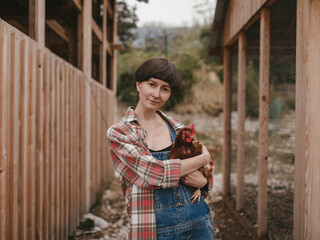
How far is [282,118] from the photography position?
12.0 ft

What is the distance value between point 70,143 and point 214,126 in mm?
10948

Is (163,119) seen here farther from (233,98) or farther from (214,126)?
(214,126)

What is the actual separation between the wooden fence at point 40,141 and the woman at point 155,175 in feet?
3.17

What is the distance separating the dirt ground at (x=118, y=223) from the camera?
386cm

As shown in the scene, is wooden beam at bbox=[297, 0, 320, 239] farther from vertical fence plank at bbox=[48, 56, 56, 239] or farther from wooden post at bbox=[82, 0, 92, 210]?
wooden post at bbox=[82, 0, 92, 210]

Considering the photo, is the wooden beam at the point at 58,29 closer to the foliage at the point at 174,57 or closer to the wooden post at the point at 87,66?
the wooden post at the point at 87,66

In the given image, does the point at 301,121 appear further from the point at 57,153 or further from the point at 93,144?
the point at 93,144

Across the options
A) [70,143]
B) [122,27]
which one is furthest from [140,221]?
[122,27]

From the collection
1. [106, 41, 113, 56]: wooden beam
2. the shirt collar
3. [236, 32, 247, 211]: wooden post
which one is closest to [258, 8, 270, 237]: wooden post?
[236, 32, 247, 211]: wooden post

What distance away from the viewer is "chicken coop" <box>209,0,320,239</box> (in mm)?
2105

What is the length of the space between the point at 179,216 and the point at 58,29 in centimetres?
302

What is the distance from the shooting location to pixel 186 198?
1.58m

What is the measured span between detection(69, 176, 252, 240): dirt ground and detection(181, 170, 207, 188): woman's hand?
2619 millimetres

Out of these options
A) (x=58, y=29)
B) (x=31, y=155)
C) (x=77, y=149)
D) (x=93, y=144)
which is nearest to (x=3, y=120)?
(x=31, y=155)
